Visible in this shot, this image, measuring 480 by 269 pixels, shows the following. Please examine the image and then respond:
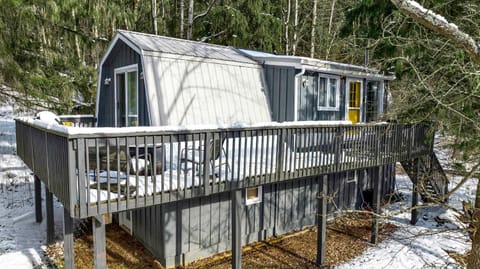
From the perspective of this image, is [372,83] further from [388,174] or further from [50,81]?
[50,81]

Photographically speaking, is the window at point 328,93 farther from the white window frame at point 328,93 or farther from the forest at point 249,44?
the forest at point 249,44

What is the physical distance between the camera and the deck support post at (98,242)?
12.7ft

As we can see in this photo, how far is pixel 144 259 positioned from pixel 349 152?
15.9 feet

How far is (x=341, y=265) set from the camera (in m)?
6.70

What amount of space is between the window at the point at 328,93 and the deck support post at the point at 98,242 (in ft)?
21.5

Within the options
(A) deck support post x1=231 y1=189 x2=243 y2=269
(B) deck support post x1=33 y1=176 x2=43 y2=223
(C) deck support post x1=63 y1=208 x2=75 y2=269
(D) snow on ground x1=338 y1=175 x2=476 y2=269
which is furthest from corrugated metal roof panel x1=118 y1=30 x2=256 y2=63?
(D) snow on ground x1=338 y1=175 x2=476 y2=269

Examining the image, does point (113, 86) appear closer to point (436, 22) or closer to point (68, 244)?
point (68, 244)

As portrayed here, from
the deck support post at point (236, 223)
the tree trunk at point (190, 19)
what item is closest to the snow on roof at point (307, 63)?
the deck support post at point (236, 223)

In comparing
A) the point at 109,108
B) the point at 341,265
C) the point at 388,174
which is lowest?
the point at 341,265

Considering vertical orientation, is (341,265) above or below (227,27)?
below

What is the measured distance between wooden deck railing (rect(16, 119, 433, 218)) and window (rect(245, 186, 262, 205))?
5.91 feet

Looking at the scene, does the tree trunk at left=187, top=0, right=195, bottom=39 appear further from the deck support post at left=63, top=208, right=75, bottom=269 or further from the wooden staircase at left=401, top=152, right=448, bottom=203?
the deck support post at left=63, top=208, right=75, bottom=269

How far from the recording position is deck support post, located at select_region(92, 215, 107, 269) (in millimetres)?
3879

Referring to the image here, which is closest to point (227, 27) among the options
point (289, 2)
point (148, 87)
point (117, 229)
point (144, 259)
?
point (289, 2)
